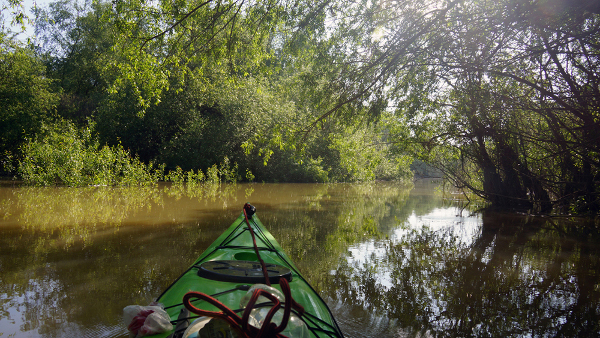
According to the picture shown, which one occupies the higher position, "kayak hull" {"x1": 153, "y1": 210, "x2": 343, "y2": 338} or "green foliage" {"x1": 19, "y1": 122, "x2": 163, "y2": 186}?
"green foliage" {"x1": 19, "y1": 122, "x2": 163, "y2": 186}

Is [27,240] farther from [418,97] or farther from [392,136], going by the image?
[392,136]

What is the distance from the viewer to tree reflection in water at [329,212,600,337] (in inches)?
104

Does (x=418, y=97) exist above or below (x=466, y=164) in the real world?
above

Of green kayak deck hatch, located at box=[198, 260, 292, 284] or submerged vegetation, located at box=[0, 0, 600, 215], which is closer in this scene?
green kayak deck hatch, located at box=[198, 260, 292, 284]

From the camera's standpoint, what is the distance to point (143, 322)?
4.66ft

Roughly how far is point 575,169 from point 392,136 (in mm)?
3835

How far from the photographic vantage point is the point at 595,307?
9.95 feet

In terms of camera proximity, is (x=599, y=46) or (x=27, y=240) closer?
(x=599, y=46)

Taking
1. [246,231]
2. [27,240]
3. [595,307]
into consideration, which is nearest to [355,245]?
[246,231]

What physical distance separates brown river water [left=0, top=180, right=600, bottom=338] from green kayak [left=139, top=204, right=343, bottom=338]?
612 mm

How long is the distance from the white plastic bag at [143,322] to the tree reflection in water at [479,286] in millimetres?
1716

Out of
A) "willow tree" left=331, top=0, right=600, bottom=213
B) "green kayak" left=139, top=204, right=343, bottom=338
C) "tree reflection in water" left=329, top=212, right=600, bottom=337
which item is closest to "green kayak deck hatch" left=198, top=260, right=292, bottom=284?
"green kayak" left=139, top=204, right=343, bottom=338

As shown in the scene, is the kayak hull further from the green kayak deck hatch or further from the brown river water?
the brown river water

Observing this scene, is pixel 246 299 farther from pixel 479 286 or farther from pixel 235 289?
pixel 479 286
